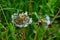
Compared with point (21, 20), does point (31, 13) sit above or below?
below

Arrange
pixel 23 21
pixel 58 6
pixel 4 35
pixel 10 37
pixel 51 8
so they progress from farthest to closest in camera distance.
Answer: pixel 58 6
pixel 51 8
pixel 4 35
pixel 10 37
pixel 23 21

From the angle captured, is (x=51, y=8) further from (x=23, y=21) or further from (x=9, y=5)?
(x=23, y=21)

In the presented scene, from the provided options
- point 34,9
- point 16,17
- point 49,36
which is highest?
point 16,17

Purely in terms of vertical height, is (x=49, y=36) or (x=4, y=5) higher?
(x=4, y=5)

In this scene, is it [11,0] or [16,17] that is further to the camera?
[11,0]

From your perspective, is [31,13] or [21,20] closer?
[21,20]

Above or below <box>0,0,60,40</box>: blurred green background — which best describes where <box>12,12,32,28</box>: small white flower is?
above

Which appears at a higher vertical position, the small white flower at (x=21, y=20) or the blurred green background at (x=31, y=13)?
the small white flower at (x=21, y=20)

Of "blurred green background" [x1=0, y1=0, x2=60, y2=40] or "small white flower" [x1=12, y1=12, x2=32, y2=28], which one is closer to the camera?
"small white flower" [x1=12, y1=12, x2=32, y2=28]

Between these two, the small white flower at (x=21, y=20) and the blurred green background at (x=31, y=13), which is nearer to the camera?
the small white flower at (x=21, y=20)

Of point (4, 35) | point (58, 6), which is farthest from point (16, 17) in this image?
point (58, 6)

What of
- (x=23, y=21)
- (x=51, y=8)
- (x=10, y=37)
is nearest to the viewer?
(x=23, y=21)
